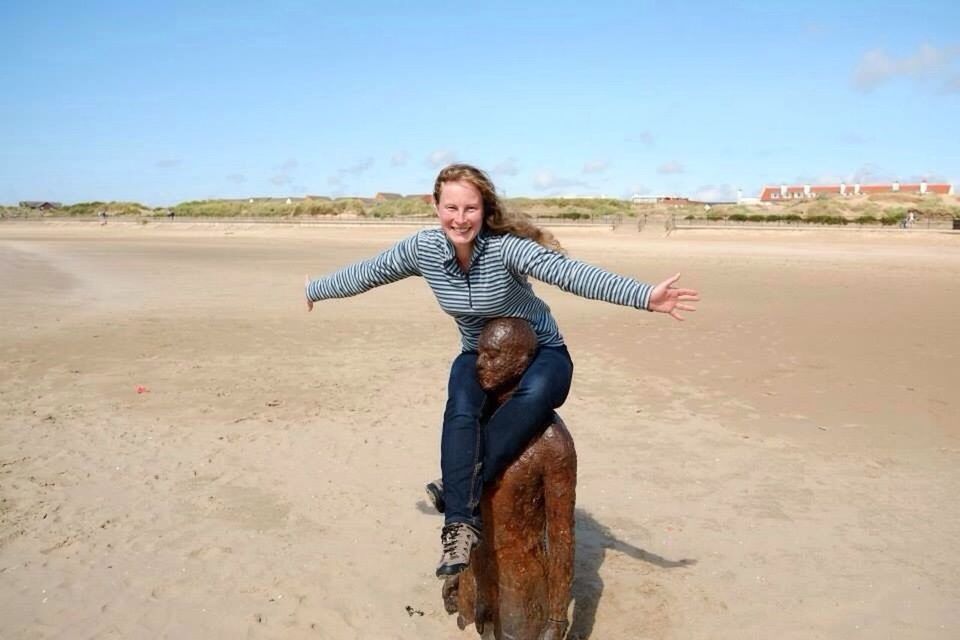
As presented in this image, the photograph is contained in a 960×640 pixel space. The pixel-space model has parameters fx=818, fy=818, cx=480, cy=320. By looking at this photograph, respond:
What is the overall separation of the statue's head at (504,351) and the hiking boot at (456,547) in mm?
573

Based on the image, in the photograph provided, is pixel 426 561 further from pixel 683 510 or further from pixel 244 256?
pixel 244 256

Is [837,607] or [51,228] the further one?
[51,228]

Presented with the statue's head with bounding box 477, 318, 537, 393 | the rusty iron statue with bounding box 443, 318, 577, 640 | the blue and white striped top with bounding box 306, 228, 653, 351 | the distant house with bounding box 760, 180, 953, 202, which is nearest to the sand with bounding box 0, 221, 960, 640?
the rusty iron statue with bounding box 443, 318, 577, 640

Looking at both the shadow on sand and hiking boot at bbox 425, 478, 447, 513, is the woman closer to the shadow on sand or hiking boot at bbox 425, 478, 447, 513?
hiking boot at bbox 425, 478, 447, 513

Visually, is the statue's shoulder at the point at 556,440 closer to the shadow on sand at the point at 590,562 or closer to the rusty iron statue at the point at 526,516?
the rusty iron statue at the point at 526,516

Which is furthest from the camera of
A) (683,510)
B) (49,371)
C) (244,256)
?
(244,256)

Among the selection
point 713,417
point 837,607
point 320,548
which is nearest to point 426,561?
point 320,548

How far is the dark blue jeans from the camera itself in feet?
10.4

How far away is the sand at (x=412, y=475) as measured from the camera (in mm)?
4059

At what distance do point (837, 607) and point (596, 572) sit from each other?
120 centimetres

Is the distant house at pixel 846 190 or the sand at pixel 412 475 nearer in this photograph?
the sand at pixel 412 475

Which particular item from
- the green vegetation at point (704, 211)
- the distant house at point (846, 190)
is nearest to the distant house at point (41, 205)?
the green vegetation at point (704, 211)

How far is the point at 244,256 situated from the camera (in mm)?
28891

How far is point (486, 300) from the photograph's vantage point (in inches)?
130
